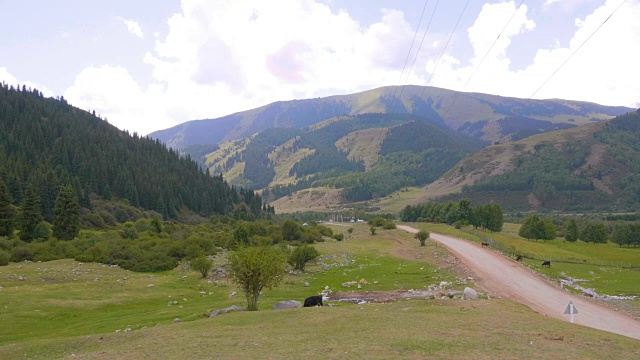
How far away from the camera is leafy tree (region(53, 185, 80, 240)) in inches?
2798

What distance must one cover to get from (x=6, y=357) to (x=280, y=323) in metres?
13.0

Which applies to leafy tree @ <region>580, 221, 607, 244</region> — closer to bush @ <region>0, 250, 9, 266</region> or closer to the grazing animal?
the grazing animal

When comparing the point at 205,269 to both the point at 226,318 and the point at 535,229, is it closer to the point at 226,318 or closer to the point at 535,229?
the point at 226,318

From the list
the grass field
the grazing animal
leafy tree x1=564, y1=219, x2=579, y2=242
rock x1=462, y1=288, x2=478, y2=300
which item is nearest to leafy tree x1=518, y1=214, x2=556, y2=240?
leafy tree x1=564, y1=219, x2=579, y2=242

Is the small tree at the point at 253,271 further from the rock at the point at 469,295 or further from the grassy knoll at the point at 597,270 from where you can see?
the grassy knoll at the point at 597,270

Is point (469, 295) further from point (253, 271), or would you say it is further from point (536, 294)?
point (253, 271)

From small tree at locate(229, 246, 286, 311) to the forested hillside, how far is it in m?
84.5

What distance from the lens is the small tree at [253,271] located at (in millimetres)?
29688

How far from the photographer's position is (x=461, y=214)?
132 meters

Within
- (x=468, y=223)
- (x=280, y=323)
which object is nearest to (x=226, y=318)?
(x=280, y=323)

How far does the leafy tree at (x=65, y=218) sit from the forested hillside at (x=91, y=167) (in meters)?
28.0

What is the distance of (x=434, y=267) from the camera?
52.8m

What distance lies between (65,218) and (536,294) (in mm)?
70819

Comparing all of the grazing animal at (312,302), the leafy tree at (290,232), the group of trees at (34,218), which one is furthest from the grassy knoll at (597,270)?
the group of trees at (34,218)
